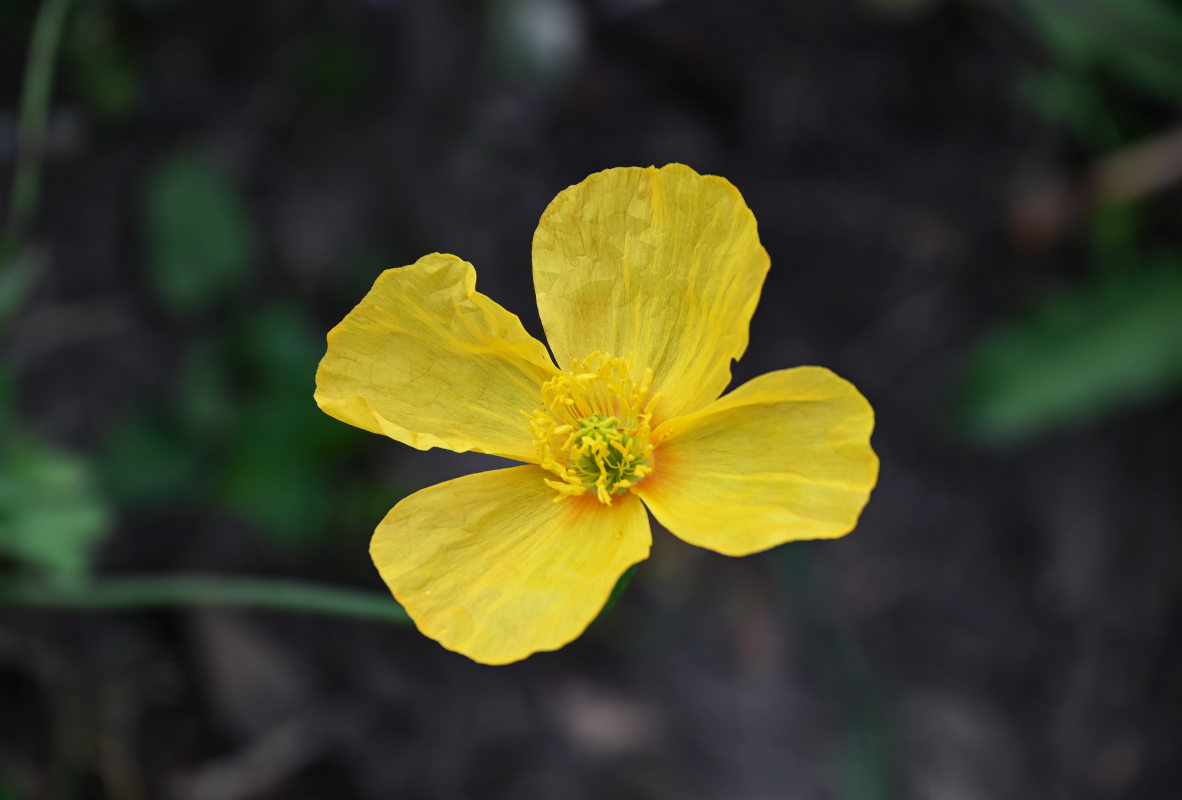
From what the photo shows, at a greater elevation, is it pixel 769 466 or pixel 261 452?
pixel 769 466

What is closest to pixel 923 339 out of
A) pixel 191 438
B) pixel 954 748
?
pixel 954 748

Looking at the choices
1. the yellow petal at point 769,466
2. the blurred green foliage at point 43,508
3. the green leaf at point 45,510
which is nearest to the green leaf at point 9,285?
the blurred green foliage at point 43,508

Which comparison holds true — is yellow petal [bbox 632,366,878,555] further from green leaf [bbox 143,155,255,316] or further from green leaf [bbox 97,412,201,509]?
green leaf [bbox 143,155,255,316]

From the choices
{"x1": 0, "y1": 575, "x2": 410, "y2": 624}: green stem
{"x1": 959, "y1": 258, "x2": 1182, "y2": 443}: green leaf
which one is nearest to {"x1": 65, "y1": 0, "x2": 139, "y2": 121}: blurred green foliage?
{"x1": 0, "y1": 575, "x2": 410, "y2": 624}: green stem

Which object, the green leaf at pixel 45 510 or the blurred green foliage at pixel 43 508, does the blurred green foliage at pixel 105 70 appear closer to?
the blurred green foliage at pixel 43 508

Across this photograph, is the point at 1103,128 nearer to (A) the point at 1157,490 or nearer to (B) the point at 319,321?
(A) the point at 1157,490

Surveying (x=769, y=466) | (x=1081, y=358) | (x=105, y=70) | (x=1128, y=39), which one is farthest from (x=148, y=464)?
(x=1128, y=39)

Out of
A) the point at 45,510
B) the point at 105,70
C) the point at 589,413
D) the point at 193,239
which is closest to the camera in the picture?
the point at 589,413

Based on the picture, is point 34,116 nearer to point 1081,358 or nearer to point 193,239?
point 193,239
